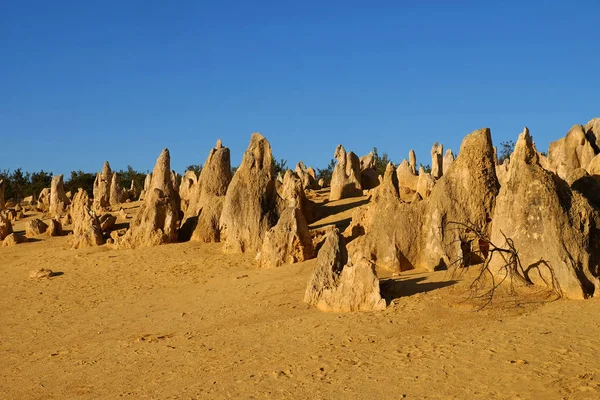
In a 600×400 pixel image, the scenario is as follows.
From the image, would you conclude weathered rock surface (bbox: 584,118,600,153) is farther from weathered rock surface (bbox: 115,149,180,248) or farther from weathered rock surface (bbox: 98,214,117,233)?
weathered rock surface (bbox: 98,214,117,233)

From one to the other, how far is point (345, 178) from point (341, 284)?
49.8 feet

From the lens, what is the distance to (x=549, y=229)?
965cm

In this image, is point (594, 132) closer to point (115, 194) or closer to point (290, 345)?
point (290, 345)

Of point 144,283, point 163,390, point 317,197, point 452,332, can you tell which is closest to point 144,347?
point 163,390

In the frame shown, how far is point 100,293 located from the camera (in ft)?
45.7

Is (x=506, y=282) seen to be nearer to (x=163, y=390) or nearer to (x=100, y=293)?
(x=163, y=390)

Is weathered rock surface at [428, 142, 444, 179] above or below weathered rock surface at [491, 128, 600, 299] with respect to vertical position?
above

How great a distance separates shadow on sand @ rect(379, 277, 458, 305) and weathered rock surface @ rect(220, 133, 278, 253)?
6.20 meters

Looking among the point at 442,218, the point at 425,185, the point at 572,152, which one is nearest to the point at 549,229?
the point at 442,218

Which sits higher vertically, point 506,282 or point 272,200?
point 272,200

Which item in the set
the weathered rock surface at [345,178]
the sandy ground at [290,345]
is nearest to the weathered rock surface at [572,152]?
the weathered rock surface at [345,178]

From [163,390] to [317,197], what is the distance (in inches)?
738

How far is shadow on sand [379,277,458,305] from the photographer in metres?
10.1

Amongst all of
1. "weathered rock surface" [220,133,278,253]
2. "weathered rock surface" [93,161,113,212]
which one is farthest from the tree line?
"weathered rock surface" [220,133,278,253]
